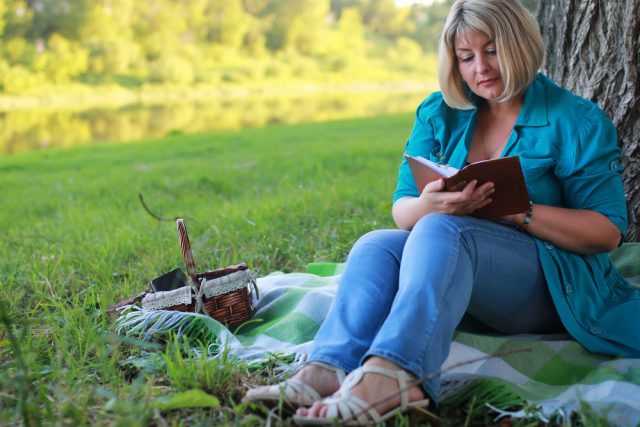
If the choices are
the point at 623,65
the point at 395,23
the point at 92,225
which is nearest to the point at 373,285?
the point at 623,65

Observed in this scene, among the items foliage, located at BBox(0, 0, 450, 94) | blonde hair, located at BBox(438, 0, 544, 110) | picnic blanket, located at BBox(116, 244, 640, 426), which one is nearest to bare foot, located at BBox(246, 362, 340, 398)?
picnic blanket, located at BBox(116, 244, 640, 426)

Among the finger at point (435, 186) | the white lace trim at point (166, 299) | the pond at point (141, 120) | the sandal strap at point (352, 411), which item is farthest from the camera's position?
the pond at point (141, 120)

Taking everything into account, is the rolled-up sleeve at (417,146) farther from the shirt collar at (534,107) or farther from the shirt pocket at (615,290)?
the shirt pocket at (615,290)

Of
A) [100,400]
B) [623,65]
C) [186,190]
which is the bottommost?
[186,190]

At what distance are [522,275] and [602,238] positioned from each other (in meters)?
0.25

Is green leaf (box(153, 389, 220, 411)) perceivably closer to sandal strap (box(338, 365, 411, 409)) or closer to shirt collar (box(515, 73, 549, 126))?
sandal strap (box(338, 365, 411, 409))

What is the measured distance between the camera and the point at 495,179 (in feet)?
5.42

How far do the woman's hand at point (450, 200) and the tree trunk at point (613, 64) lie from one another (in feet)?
3.41

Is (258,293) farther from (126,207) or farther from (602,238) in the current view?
(126,207)

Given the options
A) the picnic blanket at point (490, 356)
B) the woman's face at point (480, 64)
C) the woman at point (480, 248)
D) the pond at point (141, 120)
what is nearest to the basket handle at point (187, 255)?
the picnic blanket at point (490, 356)

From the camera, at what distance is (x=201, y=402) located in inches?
58.9

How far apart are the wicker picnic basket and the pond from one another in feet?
30.1

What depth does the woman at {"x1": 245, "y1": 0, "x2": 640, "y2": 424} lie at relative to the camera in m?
1.46

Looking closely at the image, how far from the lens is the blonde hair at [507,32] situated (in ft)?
6.14
